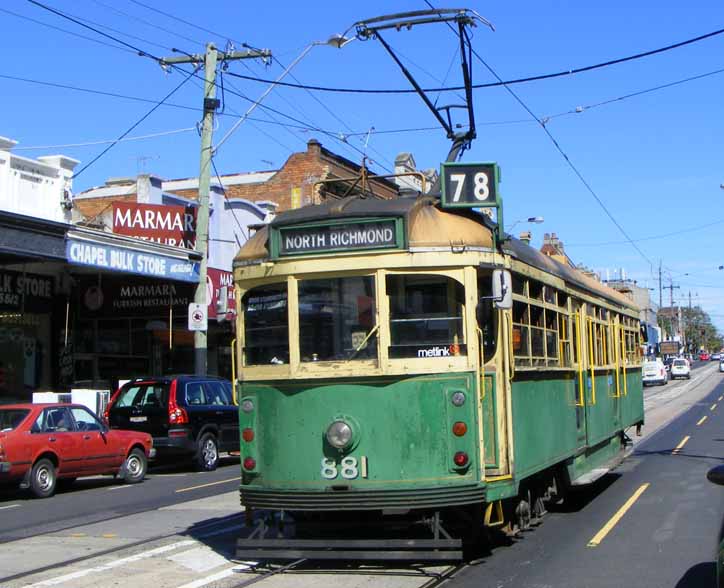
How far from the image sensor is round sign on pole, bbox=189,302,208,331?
827 inches

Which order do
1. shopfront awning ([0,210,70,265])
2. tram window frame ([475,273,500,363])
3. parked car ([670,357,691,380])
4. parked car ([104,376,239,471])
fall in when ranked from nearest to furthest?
tram window frame ([475,273,500,363]), shopfront awning ([0,210,70,265]), parked car ([104,376,239,471]), parked car ([670,357,691,380])

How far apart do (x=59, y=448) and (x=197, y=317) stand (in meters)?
5.55

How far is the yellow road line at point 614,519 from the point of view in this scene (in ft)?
34.4

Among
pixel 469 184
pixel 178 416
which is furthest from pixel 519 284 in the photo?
pixel 178 416

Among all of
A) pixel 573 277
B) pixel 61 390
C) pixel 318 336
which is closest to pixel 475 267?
pixel 318 336

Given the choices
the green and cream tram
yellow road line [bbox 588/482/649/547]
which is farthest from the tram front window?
yellow road line [bbox 588/482/649/547]

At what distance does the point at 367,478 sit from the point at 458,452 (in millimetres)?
796

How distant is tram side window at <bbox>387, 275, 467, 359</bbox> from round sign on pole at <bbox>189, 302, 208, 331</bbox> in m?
12.9

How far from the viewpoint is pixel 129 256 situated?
22516 mm

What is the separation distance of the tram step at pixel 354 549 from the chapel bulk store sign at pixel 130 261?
42.8 ft

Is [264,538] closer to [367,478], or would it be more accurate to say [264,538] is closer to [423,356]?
[367,478]

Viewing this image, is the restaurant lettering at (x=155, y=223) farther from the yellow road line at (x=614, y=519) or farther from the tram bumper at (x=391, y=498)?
the tram bumper at (x=391, y=498)

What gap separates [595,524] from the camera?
11594 millimetres

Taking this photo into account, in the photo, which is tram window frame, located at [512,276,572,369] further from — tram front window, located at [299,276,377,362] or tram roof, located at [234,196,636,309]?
tram front window, located at [299,276,377,362]
